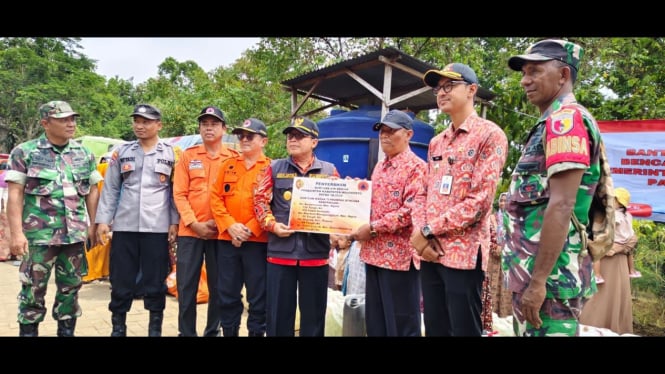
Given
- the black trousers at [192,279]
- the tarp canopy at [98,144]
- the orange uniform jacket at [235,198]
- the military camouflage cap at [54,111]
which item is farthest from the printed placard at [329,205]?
the tarp canopy at [98,144]

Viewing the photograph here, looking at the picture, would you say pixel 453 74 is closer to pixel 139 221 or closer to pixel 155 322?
pixel 139 221

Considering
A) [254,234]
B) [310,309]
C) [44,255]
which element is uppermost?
[254,234]

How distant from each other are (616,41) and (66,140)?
7.89 metres

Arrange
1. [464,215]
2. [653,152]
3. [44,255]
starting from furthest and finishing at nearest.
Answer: [653,152], [44,255], [464,215]

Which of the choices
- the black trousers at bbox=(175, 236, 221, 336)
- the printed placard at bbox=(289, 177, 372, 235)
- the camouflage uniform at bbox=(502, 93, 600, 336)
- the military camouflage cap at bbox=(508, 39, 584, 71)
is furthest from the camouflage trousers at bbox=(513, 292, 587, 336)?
the black trousers at bbox=(175, 236, 221, 336)

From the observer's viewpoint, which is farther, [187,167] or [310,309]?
[187,167]

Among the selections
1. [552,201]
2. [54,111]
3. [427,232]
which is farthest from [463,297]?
[54,111]

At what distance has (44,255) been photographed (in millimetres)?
3648

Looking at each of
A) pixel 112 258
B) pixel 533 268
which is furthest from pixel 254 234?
pixel 533 268

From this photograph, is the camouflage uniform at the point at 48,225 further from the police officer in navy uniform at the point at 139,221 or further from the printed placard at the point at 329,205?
the printed placard at the point at 329,205

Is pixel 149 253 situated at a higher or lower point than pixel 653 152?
lower

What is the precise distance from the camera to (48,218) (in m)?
3.64
